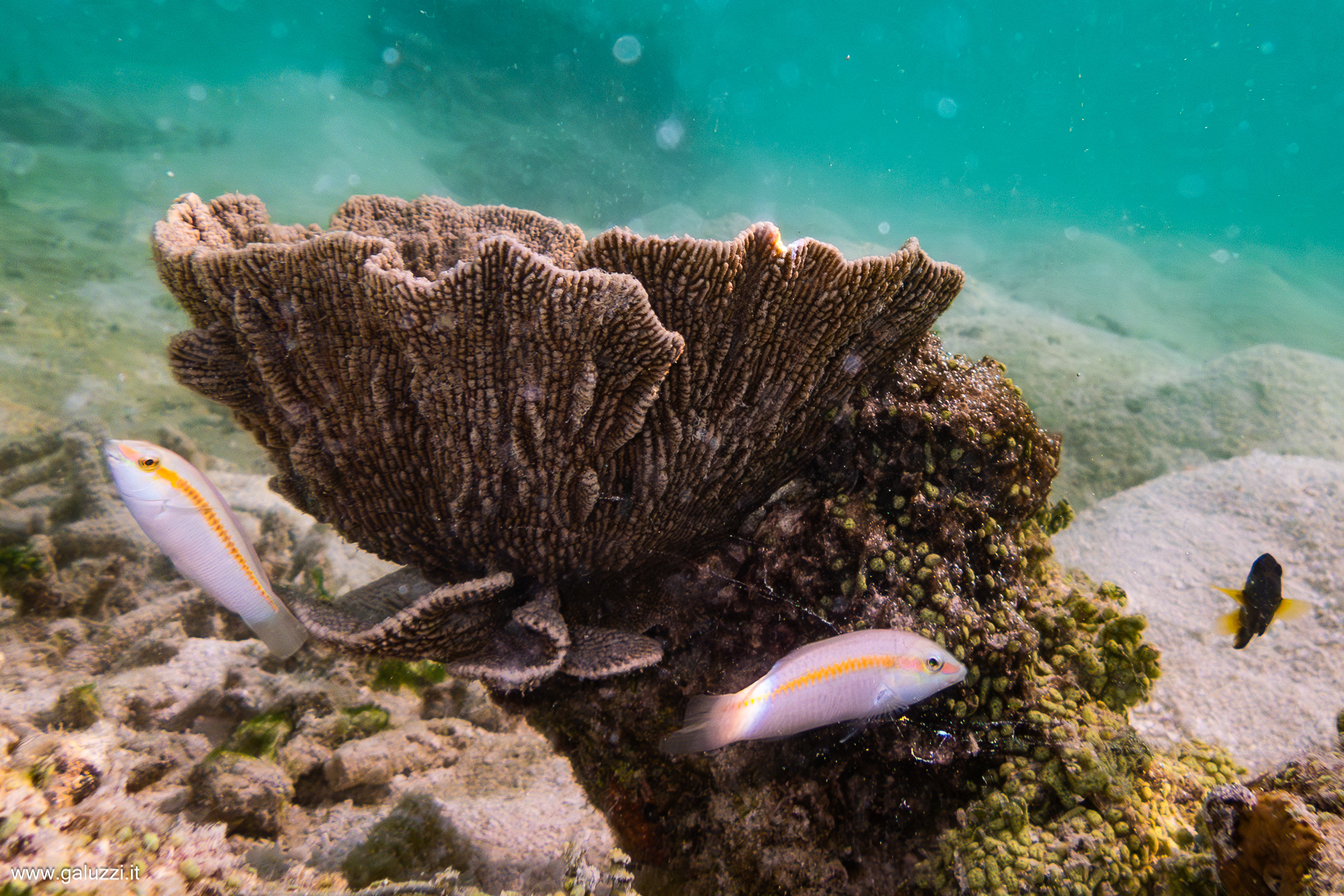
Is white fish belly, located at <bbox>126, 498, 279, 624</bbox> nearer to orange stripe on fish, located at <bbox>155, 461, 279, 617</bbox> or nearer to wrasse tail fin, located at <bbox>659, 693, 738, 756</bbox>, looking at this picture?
orange stripe on fish, located at <bbox>155, 461, 279, 617</bbox>

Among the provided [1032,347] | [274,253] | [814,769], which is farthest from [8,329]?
[1032,347]

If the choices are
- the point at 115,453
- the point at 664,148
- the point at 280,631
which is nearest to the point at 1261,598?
the point at 280,631

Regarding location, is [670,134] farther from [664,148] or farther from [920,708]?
[920,708]

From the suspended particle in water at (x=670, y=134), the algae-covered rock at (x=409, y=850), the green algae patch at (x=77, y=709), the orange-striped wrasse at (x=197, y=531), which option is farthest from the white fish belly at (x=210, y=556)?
the suspended particle in water at (x=670, y=134)

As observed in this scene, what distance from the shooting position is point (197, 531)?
75.6 inches

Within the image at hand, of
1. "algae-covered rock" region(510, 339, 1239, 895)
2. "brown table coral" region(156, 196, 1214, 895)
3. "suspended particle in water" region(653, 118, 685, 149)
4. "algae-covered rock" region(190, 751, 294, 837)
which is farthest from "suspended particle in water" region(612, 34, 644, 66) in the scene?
"algae-covered rock" region(190, 751, 294, 837)

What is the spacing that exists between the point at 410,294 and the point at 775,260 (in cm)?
121

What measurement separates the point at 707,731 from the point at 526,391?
1296 mm

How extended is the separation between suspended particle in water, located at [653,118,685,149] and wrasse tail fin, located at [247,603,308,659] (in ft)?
91.1

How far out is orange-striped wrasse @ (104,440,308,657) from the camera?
1799 mm

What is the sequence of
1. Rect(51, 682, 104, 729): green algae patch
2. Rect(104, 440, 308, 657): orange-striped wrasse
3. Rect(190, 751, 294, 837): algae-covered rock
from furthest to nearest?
Rect(51, 682, 104, 729): green algae patch
Rect(190, 751, 294, 837): algae-covered rock
Rect(104, 440, 308, 657): orange-striped wrasse

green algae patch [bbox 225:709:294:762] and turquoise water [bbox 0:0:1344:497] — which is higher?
turquoise water [bbox 0:0:1344:497]

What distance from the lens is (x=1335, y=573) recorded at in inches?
197

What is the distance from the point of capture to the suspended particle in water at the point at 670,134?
25781 mm
